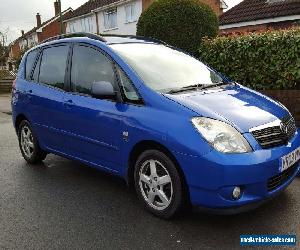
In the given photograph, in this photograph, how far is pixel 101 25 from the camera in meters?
39.7

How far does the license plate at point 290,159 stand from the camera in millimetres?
3760

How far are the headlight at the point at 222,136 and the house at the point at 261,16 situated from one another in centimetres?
1515

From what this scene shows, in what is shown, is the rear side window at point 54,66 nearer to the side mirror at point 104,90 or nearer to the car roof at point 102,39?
the car roof at point 102,39

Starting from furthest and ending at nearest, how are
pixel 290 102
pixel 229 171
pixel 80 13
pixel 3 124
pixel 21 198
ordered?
pixel 80 13, pixel 3 124, pixel 290 102, pixel 21 198, pixel 229 171

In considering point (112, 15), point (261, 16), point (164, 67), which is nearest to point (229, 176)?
point (164, 67)

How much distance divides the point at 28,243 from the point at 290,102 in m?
5.60

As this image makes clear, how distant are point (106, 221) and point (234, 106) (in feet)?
5.56

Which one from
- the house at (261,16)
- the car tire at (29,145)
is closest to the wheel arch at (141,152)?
the car tire at (29,145)

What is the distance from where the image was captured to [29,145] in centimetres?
625

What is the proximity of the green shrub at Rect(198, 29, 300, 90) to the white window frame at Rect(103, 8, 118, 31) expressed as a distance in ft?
96.4

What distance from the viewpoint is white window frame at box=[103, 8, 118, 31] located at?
3725 cm

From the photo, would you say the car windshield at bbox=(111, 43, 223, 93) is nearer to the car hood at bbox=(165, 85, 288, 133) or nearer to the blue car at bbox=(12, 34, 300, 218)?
the blue car at bbox=(12, 34, 300, 218)

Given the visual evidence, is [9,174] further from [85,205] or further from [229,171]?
[229,171]

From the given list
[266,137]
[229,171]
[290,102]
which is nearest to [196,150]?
[229,171]
